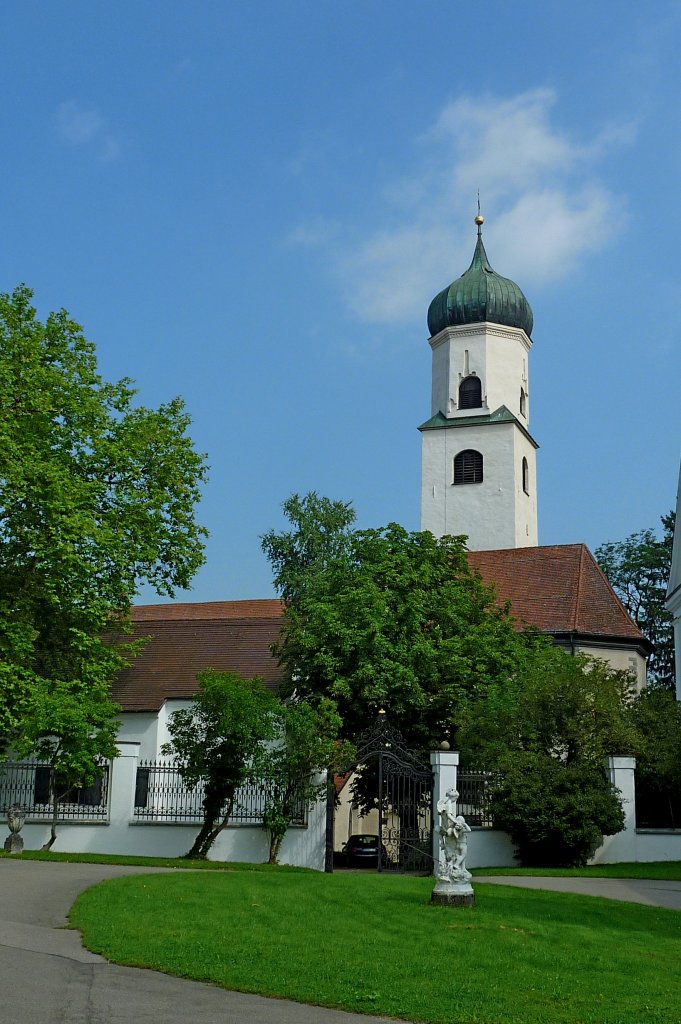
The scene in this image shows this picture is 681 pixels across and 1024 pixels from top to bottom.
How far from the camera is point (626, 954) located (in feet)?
35.7

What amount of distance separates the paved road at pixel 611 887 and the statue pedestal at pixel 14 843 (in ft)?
34.3

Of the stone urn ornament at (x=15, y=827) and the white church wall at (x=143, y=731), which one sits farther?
the white church wall at (x=143, y=731)

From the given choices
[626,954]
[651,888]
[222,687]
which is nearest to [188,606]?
[222,687]

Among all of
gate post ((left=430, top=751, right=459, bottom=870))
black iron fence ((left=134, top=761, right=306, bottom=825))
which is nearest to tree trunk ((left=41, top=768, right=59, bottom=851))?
black iron fence ((left=134, top=761, right=306, bottom=825))

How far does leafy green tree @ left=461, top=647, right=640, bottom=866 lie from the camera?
22891 mm

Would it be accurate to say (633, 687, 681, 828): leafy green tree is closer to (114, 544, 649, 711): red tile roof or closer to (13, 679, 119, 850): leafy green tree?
(114, 544, 649, 711): red tile roof

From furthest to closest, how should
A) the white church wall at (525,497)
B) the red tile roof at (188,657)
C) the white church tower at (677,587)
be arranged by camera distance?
the white church wall at (525,497), the white church tower at (677,587), the red tile roof at (188,657)

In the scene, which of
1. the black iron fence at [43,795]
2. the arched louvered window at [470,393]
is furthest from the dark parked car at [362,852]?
the arched louvered window at [470,393]

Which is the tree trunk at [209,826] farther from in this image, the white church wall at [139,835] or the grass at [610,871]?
the grass at [610,871]

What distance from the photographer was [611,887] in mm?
19031

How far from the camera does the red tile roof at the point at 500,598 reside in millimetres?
35562

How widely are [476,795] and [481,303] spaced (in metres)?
34.4

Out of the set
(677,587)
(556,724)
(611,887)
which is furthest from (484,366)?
(611,887)

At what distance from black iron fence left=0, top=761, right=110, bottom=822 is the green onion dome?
3373 cm
